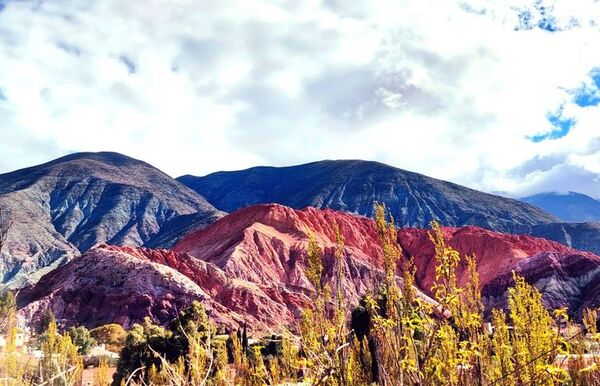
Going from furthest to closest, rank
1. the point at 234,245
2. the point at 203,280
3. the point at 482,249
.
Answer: the point at 482,249 → the point at 234,245 → the point at 203,280

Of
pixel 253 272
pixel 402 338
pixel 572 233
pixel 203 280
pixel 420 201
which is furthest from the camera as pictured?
pixel 420 201

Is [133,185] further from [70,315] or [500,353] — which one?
[500,353]

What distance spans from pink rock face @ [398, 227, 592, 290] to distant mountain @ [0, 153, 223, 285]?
72.7 m

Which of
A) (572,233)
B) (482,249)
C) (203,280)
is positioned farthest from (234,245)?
(572,233)

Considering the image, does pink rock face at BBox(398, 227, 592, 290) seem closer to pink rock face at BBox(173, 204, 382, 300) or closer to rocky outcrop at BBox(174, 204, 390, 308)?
pink rock face at BBox(173, 204, 382, 300)

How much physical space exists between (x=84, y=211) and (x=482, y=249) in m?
135

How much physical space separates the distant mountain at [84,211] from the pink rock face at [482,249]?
72714mm

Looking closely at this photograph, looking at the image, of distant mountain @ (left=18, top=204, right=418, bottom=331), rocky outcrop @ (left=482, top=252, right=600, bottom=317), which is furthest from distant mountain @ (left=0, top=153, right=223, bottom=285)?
rocky outcrop @ (left=482, top=252, right=600, bottom=317)

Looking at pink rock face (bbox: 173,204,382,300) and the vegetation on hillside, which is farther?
pink rock face (bbox: 173,204,382,300)

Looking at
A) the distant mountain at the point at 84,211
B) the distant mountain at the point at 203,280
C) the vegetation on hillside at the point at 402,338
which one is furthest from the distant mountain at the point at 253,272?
the distant mountain at the point at 84,211

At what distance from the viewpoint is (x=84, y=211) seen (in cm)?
17200

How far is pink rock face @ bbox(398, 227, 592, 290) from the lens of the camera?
83.9 metres

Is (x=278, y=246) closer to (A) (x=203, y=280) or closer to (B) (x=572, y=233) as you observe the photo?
(A) (x=203, y=280)

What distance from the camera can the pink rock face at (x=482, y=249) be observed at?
275ft
